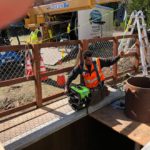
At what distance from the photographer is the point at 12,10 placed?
0.37 m

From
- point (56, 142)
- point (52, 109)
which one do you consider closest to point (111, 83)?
point (52, 109)

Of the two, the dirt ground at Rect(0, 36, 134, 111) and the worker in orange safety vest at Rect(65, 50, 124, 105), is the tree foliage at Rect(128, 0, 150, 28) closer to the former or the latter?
the dirt ground at Rect(0, 36, 134, 111)

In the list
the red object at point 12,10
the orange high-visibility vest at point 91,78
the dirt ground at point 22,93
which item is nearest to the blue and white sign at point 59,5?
the orange high-visibility vest at point 91,78

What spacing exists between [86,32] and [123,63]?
6.06m

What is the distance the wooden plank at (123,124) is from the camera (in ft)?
10.8

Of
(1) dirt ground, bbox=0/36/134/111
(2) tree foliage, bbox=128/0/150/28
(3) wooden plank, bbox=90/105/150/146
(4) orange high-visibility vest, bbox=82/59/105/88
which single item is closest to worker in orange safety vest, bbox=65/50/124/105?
(4) orange high-visibility vest, bbox=82/59/105/88

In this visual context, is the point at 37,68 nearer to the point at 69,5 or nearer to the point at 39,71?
the point at 39,71

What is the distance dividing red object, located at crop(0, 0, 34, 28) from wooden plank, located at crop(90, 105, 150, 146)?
3.12 metres

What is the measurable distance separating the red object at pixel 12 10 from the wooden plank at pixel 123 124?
3.12m

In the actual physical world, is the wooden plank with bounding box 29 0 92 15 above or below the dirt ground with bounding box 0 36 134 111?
above

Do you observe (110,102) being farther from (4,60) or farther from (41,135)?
(4,60)

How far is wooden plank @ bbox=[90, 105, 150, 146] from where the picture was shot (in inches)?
130

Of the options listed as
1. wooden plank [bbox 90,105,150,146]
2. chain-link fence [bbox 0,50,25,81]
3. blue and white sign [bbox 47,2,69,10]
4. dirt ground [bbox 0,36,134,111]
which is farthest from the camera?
chain-link fence [bbox 0,50,25,81]

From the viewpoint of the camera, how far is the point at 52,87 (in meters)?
6.75
